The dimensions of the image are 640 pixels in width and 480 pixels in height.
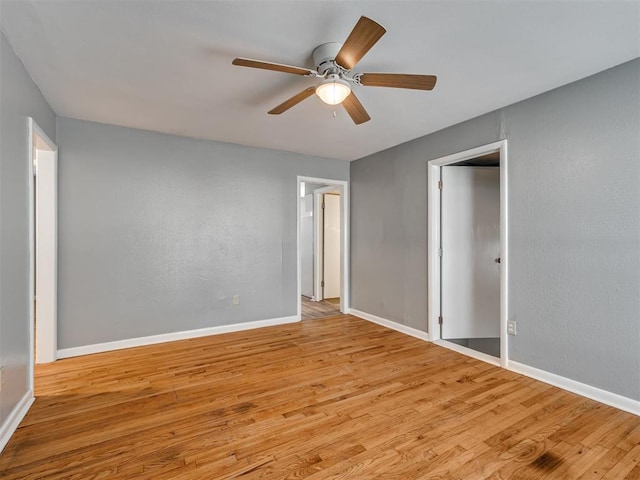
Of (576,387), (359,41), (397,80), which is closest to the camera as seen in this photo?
(359,41)

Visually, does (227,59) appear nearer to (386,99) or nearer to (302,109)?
(302,109)

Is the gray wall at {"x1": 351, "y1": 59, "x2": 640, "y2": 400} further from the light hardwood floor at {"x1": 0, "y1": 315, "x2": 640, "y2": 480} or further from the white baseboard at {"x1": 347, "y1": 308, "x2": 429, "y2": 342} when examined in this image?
the white baseboard at {"x1": 347, "y1": 308, "x2": 429, "y2": 342}

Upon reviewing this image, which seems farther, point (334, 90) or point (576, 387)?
point (576, 387)

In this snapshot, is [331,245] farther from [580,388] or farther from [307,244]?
[580,388]

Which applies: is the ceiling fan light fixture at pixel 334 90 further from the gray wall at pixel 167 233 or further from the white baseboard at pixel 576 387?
the white baseboard at pixel 576 387

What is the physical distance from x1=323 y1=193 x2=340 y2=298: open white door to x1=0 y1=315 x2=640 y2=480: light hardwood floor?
2840 millimetres

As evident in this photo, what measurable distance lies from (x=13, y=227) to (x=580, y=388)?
412 centimetres

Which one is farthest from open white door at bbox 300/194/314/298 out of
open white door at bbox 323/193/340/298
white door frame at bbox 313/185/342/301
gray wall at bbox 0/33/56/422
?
gray wall at bbox 0/33/56/422

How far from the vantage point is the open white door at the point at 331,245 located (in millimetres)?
5875

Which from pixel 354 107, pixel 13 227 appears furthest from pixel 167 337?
pixel 354 107

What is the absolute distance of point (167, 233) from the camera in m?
3.62

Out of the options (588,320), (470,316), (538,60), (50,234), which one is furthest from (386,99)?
(50,234)

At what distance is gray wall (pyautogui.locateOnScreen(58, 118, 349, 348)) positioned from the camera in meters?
3.19

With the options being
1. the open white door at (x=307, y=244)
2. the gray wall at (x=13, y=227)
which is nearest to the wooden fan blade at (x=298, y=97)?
the gray wall at (x=13, y=227)
